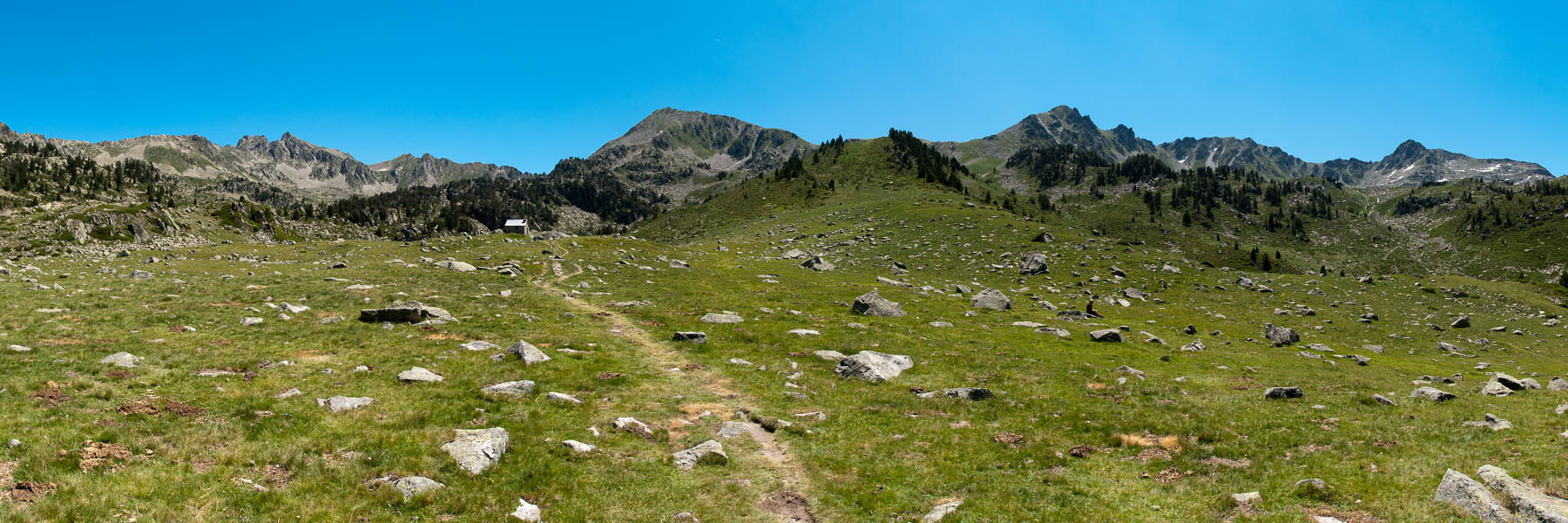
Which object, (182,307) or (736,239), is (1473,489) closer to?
(182,307)

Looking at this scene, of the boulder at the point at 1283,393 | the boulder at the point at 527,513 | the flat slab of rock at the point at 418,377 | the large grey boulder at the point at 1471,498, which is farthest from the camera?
the boulder at the point at 1283,393

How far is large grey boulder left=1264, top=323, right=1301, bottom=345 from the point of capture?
123ft

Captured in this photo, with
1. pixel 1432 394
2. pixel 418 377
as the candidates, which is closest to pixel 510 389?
pixel 418 377

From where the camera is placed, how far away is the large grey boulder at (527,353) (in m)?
23.0

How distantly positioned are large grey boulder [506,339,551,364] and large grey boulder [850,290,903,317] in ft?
71.7

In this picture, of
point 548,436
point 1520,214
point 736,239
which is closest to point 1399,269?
point 1520,214

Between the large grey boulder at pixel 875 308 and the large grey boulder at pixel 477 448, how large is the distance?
27.7 m

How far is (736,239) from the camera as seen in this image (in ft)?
323

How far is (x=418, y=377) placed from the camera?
772 inches

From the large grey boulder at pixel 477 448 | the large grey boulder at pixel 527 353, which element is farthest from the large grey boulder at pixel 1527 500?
the large grey boulder at pixel 527 353

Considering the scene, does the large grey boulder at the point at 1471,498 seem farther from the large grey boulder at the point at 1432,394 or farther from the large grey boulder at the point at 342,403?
the large grey boulder at the point at 342,403

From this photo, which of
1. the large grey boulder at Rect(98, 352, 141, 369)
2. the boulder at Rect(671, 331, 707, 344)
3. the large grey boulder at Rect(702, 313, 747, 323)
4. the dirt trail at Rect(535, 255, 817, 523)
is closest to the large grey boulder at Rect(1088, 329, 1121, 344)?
the large grey boulder at Rect(702, 313, 747, 323)

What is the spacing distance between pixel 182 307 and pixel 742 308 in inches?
1124

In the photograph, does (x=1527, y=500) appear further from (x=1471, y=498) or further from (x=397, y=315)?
(x=397, y=315)
